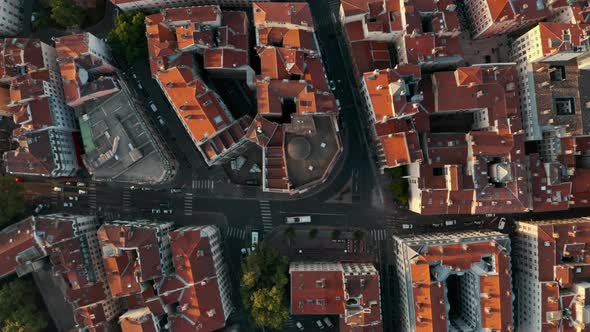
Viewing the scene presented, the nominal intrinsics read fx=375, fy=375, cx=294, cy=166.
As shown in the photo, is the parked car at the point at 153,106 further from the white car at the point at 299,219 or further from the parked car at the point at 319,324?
the parked car at the point at 319,324

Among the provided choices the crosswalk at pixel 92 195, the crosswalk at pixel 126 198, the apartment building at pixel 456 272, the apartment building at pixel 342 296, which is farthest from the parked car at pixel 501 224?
the crosswalk at pixel 92 195

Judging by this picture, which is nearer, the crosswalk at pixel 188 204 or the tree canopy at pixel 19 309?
the tree canopy at pixel 19 309

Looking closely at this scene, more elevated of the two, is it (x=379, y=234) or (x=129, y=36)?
(x=129, y=36)

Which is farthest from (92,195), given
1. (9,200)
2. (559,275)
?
(559,275)

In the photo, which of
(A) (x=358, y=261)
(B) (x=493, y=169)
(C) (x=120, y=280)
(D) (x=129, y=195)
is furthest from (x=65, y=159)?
(B) (x=493, y=169)

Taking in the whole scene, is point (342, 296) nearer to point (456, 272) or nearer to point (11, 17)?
point (456, 272)

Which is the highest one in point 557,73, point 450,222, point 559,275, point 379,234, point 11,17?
point 11,17

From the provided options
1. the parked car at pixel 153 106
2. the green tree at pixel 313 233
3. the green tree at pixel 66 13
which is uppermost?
the green tree at pixel 66 13
